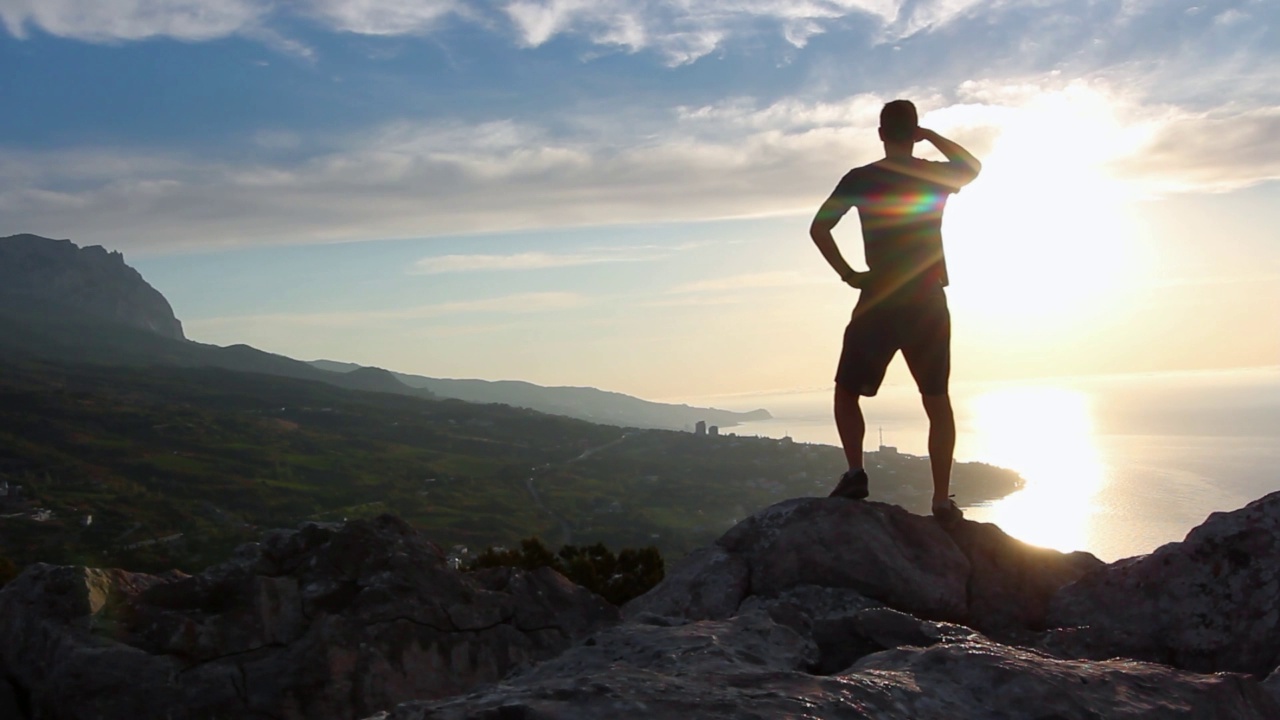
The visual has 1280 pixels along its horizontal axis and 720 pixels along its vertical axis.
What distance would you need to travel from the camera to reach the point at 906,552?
28.3 ft

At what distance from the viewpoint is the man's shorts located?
8891 millimetres

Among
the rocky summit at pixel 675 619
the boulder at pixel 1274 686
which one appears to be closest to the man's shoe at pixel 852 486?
the rocky summit at pixel 675 619

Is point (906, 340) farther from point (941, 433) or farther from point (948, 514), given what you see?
point (948, 514)

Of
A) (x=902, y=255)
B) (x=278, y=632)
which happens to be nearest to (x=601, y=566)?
(x=278, y=632)

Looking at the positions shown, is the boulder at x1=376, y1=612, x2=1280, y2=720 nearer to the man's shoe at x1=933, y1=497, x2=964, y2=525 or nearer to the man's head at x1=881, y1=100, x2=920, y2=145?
the man's shoe at x1=933, y1=497, x2=964, y2=525

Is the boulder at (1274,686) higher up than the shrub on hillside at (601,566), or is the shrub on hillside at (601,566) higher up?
the boulder at (1274,686)

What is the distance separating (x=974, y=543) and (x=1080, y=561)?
1.04m

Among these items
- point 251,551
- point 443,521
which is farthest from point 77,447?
point 251,551

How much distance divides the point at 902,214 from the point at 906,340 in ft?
3.91

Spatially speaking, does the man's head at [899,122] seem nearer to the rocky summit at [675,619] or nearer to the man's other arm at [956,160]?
the man's other arm at [956,160]

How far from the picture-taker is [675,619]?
18.8ft

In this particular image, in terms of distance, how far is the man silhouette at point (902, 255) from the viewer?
28.8 ft

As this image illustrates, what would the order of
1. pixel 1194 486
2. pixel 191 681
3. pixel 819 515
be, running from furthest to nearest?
pixel 1194 486, pixel 819 515, pixel 191 681

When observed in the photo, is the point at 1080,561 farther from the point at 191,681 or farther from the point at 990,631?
the point at 191,681
